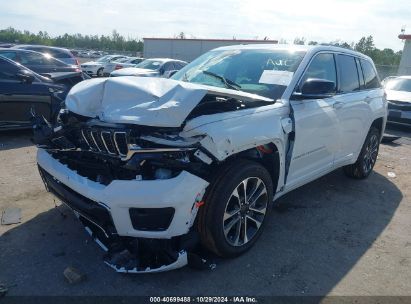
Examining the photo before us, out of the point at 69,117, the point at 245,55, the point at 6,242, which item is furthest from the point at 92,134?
the point at 245,55

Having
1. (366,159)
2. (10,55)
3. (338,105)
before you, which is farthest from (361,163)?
(10,55)

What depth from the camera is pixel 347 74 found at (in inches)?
187

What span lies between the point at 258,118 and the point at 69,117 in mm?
1625

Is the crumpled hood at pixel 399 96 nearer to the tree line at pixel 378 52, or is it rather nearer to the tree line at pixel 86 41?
the tree line at pixel 378 52

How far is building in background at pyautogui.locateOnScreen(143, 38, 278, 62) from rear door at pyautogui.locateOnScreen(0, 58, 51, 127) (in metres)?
30.5

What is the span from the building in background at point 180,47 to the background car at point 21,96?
30.5m

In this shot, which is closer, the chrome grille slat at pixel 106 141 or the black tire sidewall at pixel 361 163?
the chrome grille slat at pixel 106 141

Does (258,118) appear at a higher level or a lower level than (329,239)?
higher

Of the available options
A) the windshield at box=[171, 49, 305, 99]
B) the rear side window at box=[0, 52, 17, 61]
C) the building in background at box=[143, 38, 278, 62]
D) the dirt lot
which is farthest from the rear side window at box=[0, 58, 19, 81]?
the building in background at box=[143, 38, 278, 62]

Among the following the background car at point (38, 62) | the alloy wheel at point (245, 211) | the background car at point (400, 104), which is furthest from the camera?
the background car at point (38, 62)

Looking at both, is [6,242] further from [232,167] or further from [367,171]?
[367,171]

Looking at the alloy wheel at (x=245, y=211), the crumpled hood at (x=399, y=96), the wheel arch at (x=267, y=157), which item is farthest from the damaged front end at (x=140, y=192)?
the crumpled hood at (x=399, y=96)

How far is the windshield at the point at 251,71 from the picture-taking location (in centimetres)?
378

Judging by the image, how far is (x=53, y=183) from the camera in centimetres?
323
